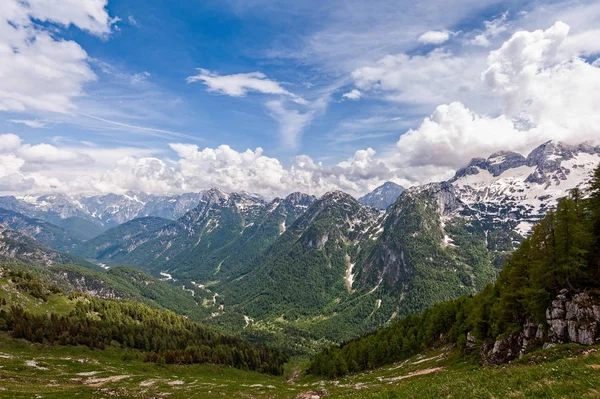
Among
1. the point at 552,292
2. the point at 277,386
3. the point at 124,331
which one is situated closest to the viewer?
the point at 552,292

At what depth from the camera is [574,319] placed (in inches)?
1843

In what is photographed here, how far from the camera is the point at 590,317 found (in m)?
45.4

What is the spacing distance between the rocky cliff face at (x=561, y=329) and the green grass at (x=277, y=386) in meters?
6.96

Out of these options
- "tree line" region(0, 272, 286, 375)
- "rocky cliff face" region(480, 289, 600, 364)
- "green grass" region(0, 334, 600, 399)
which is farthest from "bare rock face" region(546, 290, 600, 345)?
"tree line" region(0, 272, 286, 375)

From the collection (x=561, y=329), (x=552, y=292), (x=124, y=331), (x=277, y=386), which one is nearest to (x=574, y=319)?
(x=561, y=329)

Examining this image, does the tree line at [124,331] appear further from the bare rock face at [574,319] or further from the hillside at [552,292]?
the bare rock face at [574,319]

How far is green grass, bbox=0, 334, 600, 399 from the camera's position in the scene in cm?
2323

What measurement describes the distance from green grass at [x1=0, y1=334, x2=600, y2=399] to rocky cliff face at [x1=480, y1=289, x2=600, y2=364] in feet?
22.8

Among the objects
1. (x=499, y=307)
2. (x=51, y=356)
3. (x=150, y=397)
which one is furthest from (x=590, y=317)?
(x=51, y=356)

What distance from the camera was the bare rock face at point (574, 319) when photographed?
44.5 m

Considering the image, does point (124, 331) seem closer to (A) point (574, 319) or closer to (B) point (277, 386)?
(B) point (277, 386)

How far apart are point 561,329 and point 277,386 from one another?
258ft

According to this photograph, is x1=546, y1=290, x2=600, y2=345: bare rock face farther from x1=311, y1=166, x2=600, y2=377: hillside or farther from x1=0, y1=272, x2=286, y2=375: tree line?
x1=0, y1=272, x2=286, y2=375: tree line

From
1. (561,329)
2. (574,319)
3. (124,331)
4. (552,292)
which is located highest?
(552,292)
